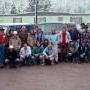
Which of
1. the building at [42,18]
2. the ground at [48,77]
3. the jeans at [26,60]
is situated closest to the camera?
the ground at [48,77]

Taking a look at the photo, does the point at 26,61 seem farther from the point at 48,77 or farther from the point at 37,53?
the point at 48,77

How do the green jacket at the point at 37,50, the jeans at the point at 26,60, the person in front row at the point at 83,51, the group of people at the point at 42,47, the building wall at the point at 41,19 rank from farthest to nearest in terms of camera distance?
the building wall at the point at 41,19, the person in front row at the point at 83,51, the green jacket at the point at 37,50, the jeans at the point at 26,60, the group of people at the point at 42,47

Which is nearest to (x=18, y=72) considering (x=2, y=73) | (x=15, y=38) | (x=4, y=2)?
(x=2, y=73)

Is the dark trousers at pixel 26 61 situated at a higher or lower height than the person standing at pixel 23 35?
lower

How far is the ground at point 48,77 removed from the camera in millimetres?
10312

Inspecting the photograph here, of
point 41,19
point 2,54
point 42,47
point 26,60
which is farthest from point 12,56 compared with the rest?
point 41,19

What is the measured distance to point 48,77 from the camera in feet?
38.5

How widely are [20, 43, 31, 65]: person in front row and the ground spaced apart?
497 millimetres

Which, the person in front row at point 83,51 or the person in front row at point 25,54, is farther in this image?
the person in front row at point 83,51

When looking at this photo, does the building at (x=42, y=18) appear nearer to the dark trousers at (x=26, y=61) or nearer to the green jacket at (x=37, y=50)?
the green jacket at (x=37, y=50)

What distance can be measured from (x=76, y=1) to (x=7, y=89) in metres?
45.0

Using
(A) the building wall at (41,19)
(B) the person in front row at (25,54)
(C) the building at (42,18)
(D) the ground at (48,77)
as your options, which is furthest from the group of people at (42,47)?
(C) the building at (42,18)

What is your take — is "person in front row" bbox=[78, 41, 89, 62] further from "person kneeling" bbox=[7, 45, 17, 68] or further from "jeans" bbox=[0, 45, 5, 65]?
"jeans" bbox=[0, 45, 5, 65]

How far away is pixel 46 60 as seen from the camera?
14344 millimetres
